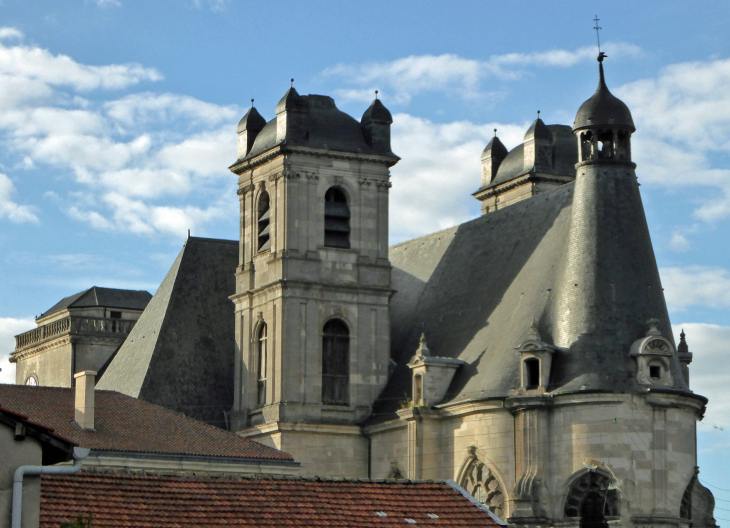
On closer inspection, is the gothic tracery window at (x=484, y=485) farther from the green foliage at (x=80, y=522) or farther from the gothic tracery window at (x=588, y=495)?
the green foliage at (x=80, y=522)

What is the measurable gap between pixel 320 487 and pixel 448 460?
27.0 m

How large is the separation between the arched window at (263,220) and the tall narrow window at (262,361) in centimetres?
340

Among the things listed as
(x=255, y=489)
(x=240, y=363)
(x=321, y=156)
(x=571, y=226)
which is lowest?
(x=255, y=489)

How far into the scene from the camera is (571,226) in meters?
54.1

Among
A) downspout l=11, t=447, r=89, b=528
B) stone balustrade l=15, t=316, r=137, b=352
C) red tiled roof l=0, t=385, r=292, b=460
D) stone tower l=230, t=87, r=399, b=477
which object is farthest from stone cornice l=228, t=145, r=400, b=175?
downspout l=11, t=447, r=89, b=528

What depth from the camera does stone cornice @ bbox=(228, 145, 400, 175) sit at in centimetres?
6038

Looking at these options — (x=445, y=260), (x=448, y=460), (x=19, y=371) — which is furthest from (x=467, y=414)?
(x=19, y=371)

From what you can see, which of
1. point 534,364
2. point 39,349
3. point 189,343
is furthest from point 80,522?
point 39,349

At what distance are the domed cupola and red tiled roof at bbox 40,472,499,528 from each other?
88.9 feet

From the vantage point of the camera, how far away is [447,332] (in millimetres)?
59344

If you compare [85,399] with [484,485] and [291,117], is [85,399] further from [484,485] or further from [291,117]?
[291,117]

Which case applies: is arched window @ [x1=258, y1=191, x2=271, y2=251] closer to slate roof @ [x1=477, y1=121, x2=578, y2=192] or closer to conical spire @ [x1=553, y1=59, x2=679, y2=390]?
slate roof @ [x1=477, y1=121, x2=578, y2=192]

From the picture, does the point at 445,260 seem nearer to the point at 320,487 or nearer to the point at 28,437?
the point at 320,487

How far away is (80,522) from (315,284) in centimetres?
3814
